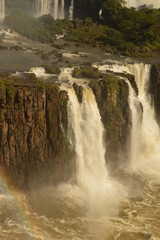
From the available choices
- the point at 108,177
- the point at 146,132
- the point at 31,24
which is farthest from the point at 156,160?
the point at 31,24

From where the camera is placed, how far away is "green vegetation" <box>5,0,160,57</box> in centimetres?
4222

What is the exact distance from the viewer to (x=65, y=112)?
24328mm

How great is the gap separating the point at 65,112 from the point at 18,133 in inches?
132

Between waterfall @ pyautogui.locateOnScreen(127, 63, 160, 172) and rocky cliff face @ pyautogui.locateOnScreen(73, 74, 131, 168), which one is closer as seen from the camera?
rocky cliff face @ pyautogui.locateOnScreen(73, 74, 131, 168)

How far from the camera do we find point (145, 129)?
31578mm

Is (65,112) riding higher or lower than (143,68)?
lower

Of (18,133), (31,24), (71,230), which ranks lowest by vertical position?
(71,230)

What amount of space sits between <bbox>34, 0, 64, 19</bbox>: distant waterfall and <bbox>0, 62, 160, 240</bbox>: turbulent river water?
27.3m

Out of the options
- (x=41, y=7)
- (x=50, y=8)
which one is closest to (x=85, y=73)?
(x=41, y=7)

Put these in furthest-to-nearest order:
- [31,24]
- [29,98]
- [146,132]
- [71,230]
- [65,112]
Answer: [31,24], [146,132], [65,112], [29,98], [71,230]

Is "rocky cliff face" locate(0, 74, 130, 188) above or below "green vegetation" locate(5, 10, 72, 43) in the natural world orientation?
below

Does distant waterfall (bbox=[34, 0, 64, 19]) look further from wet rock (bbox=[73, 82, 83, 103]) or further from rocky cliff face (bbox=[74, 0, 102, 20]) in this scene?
wet rock (bbox=[73, 82, 83, 103])

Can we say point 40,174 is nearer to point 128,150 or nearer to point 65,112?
point 65,112

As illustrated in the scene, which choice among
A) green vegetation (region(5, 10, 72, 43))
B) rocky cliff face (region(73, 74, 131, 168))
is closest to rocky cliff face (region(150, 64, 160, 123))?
rocky cliff face (region(73, 74, 131, 168))
